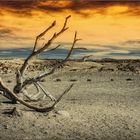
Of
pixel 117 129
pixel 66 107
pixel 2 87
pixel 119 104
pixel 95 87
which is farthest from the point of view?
pixel 95 87

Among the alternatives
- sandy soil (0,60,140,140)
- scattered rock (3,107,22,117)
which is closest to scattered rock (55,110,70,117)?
sandy soil (0,60,140,140)

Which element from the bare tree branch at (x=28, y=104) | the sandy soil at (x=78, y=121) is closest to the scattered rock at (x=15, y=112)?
the sandy soil at (x=78, y=121)

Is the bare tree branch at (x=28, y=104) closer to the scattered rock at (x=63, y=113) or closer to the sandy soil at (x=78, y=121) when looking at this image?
the sandy soil at (x=78, y=121)

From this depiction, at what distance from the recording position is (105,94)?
26594mm

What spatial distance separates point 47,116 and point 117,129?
2527 millimetres

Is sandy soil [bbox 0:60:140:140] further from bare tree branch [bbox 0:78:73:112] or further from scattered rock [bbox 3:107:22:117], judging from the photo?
bare tree branch [bbox 0:78:73:112]

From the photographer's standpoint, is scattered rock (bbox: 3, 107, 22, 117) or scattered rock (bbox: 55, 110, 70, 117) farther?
scattered rock (bbox: 55, 110, 70, 117)

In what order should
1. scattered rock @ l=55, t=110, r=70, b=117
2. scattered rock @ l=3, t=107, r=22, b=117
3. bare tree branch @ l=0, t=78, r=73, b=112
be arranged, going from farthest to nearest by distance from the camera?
scattered rock @ l=55, t=110, r=70, b=117 < bare tree branch @ l=0, t=78, r=73, b=112 < scattered rock @ l=3, t=107, r=22, b=117

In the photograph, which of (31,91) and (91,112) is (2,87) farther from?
(31,91)

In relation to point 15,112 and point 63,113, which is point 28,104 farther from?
point 63,113

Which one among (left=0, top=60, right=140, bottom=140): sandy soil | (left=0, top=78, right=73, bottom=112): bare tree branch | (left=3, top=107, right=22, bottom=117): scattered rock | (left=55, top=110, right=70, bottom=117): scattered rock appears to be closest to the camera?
(left=0, top=60, right=140, bottom=140): sandy soil

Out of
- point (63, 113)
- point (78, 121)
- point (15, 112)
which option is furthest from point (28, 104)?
point (78, 121)

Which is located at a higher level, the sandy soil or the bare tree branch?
the bare tree branch

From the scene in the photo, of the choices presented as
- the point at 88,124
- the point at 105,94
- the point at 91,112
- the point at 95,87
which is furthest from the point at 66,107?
the point at 95,87
